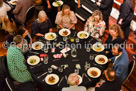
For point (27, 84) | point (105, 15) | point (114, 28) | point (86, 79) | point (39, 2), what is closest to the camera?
point (86, 79)

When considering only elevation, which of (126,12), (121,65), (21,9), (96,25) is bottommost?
(121,65)

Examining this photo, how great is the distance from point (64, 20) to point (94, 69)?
1.80 meters

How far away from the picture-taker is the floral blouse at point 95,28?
463cm

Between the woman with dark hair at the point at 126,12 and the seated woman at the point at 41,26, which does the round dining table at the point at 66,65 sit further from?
the woman with dark hair at the point at 126,12

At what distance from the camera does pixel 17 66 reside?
3.66 metres

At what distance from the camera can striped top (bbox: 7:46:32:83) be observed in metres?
3.58

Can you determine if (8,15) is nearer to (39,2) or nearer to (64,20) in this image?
(39,2)

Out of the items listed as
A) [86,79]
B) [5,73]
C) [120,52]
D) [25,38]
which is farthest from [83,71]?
[25,38]

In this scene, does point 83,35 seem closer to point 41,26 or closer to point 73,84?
point 41,26

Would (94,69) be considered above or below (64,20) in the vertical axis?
below

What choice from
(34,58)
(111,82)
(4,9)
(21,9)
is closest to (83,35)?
(34,58)

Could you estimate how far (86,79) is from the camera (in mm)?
3475

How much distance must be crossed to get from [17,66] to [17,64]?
0.05 metres

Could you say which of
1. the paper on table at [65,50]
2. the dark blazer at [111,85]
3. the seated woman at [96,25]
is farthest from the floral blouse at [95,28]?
the dark blazer at [111,85]
